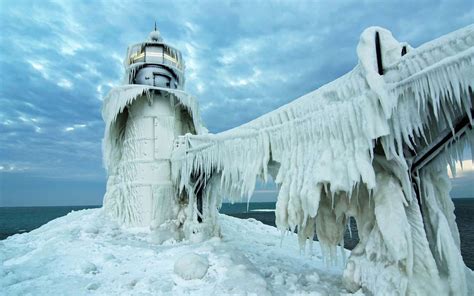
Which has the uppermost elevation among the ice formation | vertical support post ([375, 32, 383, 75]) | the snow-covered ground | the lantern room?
the lantern room

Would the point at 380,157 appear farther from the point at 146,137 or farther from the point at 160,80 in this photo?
the point at 160,80

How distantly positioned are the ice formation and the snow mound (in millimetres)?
2006

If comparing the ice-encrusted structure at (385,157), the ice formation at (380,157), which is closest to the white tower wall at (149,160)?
the ice formation at (380,157)

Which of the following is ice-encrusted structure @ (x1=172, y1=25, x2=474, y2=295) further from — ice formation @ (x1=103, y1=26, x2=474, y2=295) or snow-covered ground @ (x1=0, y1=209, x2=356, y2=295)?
snow-covered ground @ (x1=0, y1=209, x2=356, y2=295)

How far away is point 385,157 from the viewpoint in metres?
6.01

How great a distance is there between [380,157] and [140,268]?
6483 mm

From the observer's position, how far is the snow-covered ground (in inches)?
263

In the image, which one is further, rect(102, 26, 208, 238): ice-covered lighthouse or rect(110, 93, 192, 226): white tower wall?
rect(102, 26, 208, 238): ice-covered lighthouse

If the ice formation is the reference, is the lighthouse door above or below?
above

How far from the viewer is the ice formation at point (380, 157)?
16.7 ft

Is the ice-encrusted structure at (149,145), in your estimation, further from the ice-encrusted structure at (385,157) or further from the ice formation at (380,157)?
the ice-encrusted structure at (385,157)

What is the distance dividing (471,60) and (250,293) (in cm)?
568

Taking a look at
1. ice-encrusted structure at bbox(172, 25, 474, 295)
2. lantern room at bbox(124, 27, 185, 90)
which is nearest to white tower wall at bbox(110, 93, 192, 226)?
lantern room at bbox(124, 27, 185, 90)

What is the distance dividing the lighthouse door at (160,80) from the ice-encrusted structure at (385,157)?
8.42m
